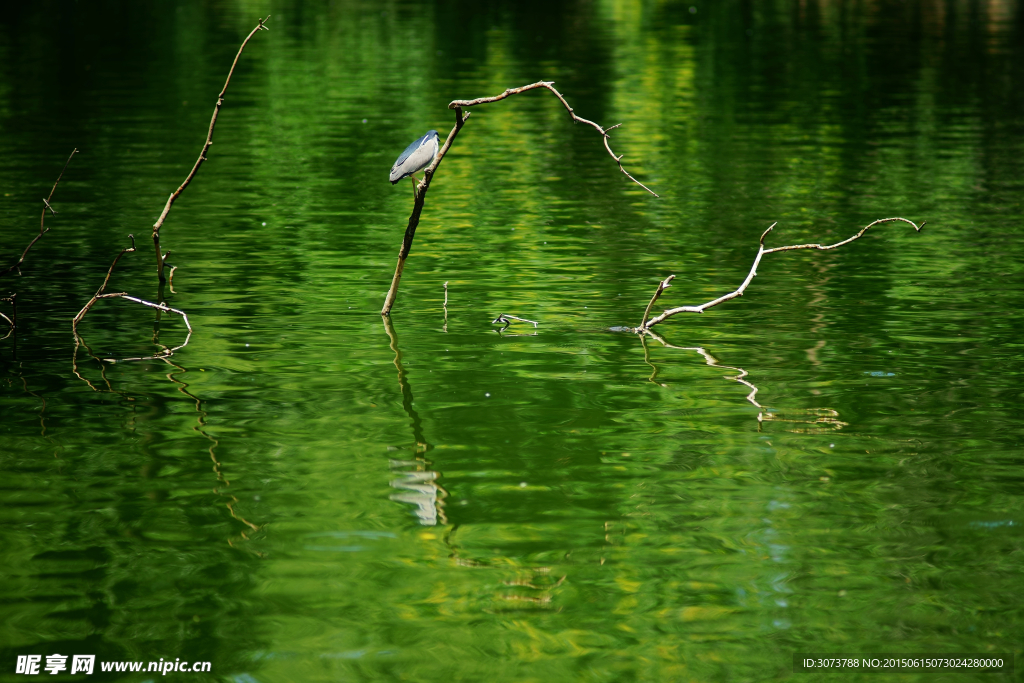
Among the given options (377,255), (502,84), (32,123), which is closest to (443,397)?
(377,255)

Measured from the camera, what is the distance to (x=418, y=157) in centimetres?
1181

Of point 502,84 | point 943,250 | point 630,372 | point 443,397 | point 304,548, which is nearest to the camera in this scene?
point 304,548

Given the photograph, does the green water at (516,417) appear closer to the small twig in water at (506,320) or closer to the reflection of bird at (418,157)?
the small twig in water at (506,320)

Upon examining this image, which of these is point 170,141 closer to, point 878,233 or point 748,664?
point 878,233

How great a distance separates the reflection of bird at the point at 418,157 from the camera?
11680 millimetres

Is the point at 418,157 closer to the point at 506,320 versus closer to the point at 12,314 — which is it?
the point at 506,320

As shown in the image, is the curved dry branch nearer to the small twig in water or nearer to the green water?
the green water

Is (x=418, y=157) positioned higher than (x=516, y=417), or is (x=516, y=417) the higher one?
(x=418, y=157)

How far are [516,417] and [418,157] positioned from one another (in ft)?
10.8

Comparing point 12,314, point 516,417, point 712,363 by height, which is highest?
point 12,314

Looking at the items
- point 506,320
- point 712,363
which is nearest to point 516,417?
point 712,363

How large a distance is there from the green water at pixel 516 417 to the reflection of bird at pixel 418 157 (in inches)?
59.4

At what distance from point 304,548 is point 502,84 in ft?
90.4

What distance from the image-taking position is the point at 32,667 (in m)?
6.07
